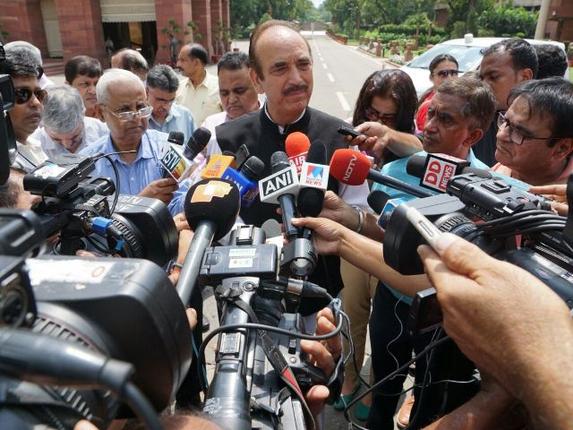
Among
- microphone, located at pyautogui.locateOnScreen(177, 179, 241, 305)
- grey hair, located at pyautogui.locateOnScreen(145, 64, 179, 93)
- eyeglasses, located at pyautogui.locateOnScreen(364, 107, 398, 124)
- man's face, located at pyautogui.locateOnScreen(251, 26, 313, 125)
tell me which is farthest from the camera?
grey hair, located at pyautogui.locateOnScreen(145, 64, 179, 93)

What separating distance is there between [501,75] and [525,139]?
145 cm

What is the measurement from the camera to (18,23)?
1717cm

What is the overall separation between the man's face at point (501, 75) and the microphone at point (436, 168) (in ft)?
5.77

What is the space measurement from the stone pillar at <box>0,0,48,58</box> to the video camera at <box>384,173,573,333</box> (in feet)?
65.9

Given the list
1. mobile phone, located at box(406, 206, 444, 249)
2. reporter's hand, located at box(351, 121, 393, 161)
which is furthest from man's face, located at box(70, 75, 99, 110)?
mobile phone, located at box(406, 206, 444, 249)

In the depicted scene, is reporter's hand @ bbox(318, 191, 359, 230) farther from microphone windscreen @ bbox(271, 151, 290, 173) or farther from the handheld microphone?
the handheld microphone

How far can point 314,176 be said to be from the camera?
138 centimetres

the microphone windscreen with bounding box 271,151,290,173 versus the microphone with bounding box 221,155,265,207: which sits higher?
the microphone windscreen with bounding box 271,151,290,173

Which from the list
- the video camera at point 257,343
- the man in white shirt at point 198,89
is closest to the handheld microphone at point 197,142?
the video camera at point 257,343

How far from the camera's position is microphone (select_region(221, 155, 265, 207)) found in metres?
1.44

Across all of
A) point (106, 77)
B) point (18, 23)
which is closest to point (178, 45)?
point (18, 23)

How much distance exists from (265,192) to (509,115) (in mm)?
1137

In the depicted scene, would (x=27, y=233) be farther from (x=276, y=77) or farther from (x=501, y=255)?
(x=276, y=77)

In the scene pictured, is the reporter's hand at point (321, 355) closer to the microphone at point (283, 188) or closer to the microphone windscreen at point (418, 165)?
the microphone at point (283, 188)
